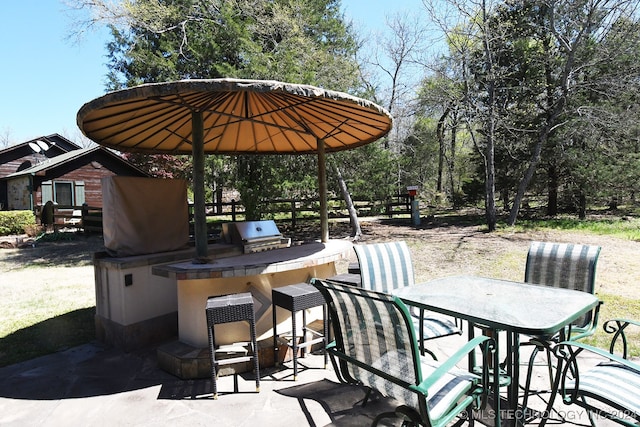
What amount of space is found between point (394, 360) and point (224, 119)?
3.94 metres

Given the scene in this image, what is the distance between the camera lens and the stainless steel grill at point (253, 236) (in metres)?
4.25

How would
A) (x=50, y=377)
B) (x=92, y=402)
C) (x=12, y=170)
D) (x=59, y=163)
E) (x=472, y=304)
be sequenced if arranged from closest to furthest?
(x=472, y=304), (x=92, y=402), (x=50, y=377), (x=59, y=163), (x=12, y=170)

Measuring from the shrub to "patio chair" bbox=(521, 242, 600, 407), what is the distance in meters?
15.7

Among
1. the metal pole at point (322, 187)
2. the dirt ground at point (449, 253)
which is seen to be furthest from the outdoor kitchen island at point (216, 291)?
the dirt ground at point (449, 253)

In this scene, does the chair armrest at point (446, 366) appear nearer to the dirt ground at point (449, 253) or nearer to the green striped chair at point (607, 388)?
the green striped chair at point (607, 388)

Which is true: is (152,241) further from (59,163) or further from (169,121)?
(59,163)

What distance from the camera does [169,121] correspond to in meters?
4.45

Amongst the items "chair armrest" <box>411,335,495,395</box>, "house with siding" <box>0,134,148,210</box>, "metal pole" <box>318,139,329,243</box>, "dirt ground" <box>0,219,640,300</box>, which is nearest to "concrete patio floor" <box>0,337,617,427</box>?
"chair armrest" <box>411,335,495,395</box>

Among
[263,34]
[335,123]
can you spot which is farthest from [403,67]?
[335,123]

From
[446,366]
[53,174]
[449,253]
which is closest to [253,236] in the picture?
[446,366]

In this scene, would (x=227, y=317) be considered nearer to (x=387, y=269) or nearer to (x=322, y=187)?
(x=387, y=269)

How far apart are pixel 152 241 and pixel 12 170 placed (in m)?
19.7

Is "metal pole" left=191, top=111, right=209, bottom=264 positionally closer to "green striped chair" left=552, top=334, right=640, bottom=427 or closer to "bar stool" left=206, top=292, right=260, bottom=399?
"bar stool" left=206, top=292, right=260, bottom=399

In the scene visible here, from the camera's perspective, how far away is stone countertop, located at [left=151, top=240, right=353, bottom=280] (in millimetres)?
2975
